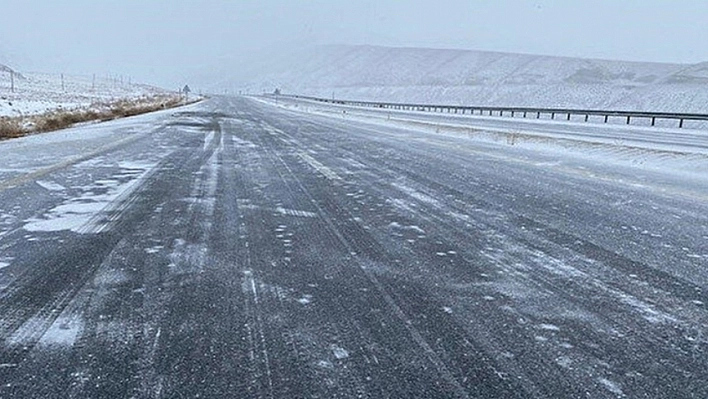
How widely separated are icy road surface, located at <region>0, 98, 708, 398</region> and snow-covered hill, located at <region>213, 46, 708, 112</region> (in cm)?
4990

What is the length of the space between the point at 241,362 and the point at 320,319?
56cm

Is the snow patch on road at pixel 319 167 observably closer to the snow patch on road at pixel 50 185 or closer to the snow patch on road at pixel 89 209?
the snow patch on road at pixel 89 209

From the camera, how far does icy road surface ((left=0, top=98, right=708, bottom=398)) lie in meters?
2.22

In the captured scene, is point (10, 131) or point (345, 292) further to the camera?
point (10, 131)

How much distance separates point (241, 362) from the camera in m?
2.30

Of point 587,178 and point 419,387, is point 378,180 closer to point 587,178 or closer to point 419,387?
point 587,178

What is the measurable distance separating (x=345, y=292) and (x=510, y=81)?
4810 inches

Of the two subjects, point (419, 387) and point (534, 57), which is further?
point (534, 57)

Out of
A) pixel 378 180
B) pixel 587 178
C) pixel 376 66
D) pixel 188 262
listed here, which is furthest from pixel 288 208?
pixel 376 66

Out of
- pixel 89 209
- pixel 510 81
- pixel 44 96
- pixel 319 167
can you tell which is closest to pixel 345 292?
pixel 89 209

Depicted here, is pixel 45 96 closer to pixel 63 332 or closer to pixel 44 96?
pixel 44 96

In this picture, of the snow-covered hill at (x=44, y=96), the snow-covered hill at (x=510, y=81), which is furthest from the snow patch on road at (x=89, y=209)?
the snow-covered hill at (x=510, y=81)

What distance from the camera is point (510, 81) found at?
385 ft

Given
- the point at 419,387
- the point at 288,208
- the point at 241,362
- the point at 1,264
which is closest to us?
the point at 419,387
